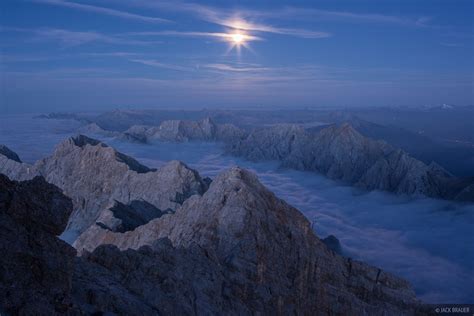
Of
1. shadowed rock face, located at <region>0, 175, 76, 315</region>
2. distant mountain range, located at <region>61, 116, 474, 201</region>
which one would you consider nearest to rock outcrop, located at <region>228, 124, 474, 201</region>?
distant mountain range, located at <region>61, 116, 474, 201</region>

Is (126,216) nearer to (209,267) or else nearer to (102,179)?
(102,179)

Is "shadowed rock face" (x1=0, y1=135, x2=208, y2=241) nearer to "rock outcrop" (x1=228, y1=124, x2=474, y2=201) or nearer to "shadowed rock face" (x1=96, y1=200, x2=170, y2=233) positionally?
"shadowed rock face" (x1=96, y1=200, x2=170, y2=233)

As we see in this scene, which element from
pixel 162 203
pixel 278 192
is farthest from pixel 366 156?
pixel 162 203

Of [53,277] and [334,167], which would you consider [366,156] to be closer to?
[334,167]

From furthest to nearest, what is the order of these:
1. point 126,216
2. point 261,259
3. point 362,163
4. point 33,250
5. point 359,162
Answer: point 359,162 → point 362,163 → point 126,216 → point 261,259 → point 33,250

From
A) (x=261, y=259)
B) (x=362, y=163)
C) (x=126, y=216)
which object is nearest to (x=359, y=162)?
(x=362, y=163)

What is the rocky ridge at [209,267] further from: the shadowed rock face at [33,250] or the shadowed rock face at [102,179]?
the shadowed rock face at [102,179]
